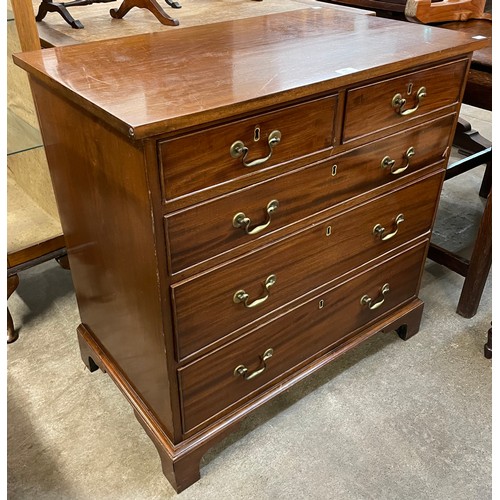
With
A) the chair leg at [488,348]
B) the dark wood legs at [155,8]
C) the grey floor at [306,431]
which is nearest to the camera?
the grey floor at [306,431]

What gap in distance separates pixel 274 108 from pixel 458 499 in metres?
1.11

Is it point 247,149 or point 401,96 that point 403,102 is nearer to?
point 401,96

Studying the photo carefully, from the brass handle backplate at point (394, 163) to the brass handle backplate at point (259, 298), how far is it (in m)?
0.41

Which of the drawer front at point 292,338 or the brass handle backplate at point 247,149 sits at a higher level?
the brass handle backplate at point 247,149

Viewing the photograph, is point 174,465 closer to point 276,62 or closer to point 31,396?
point 31,396

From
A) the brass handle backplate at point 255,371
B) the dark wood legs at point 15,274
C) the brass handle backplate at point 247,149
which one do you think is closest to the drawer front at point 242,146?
the brass handle backplate at point 247,149

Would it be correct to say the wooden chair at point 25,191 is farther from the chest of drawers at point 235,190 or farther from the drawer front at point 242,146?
the drawer front at point 242,146

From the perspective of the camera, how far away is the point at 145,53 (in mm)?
1273

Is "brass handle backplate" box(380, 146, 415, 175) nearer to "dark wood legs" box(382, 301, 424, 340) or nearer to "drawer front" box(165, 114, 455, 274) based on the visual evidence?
"drawer front" box(165, 114, 455, 274)

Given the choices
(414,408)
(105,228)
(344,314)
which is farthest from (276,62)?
(414,408)

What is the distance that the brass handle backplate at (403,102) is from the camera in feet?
4.22

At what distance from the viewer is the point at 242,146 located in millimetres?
1048

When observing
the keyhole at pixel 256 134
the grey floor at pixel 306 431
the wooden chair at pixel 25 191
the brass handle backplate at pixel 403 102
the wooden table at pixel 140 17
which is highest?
the wooden table at pixel 140 17

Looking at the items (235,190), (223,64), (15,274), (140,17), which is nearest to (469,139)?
(140,17)
